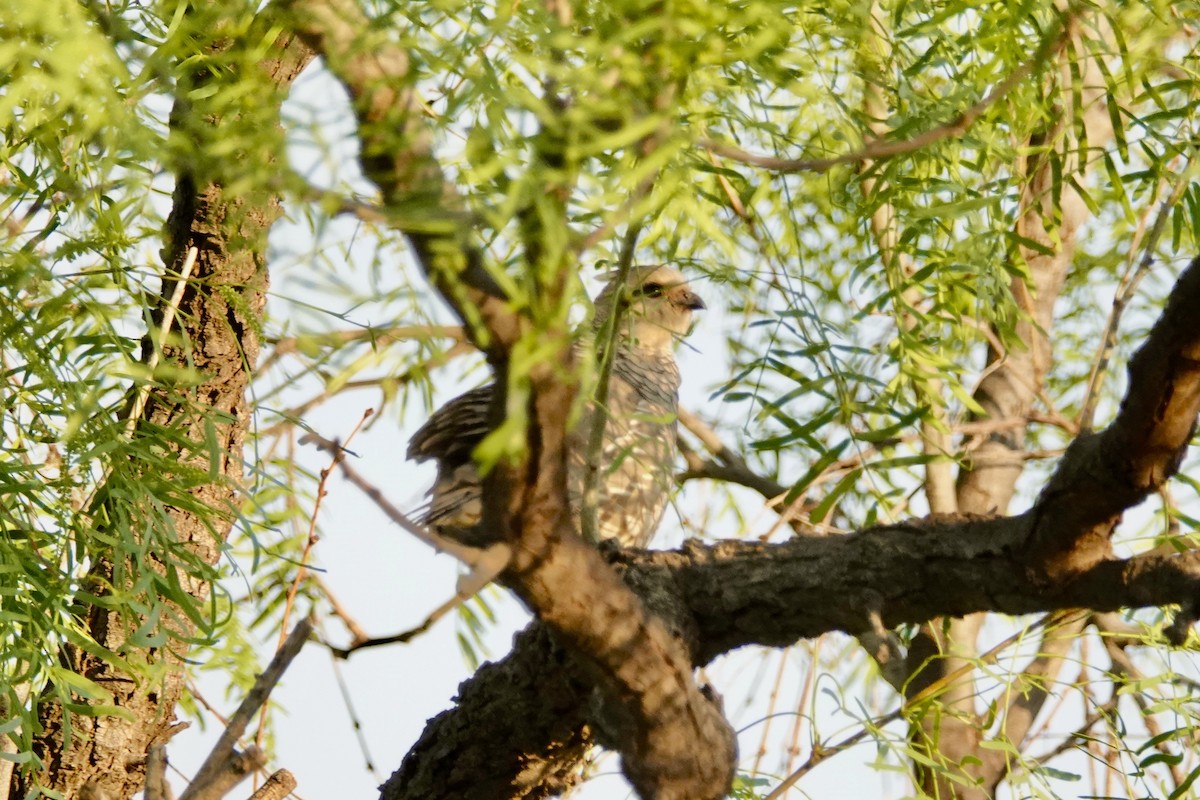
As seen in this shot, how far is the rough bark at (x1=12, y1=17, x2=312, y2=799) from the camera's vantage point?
189cm

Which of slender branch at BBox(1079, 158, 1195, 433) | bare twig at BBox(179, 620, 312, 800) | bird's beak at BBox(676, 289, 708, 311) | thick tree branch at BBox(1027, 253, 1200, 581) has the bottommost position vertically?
thick tree branch at BBox(1027, 253, 1200, 581)

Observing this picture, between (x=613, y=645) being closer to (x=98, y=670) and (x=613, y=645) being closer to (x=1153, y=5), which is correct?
(x=1153, y=5)

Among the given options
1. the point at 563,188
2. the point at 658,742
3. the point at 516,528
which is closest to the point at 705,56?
the point at 563,188

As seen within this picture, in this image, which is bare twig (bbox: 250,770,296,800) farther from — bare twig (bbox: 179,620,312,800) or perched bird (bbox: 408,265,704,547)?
perched bird (bbox: 408,265,704,547)

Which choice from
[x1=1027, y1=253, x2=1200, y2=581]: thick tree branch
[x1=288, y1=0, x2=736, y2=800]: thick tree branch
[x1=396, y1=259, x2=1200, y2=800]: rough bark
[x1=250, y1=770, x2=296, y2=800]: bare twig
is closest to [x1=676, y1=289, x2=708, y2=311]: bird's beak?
[x1=396, y1=259, x2=1200, y2=800]: rough bark

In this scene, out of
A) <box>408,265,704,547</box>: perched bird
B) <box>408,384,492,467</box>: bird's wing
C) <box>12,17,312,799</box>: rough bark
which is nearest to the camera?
<box>12,17,312,799</box>: rough bark

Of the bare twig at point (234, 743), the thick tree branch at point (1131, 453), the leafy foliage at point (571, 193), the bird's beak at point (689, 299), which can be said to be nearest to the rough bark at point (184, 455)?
the leafy foliage at point (571, 193)

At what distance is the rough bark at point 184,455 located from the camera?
189 centimetres

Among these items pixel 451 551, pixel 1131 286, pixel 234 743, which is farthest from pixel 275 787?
pixel 1131 286

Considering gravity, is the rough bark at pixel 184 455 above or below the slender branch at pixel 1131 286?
above

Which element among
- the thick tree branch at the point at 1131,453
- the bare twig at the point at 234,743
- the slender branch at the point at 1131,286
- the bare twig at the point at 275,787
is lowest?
the thick tree branch at the point at 1131,453

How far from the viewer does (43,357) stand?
59.2 inches

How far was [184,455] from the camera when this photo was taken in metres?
1.99

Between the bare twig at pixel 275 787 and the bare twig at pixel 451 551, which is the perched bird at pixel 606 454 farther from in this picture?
the bare twig at pixel 451 551
